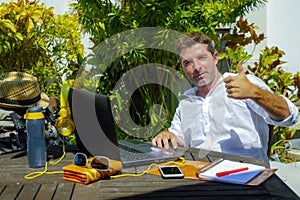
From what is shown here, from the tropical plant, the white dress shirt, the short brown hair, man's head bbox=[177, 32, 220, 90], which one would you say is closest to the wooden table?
the white dress shirt

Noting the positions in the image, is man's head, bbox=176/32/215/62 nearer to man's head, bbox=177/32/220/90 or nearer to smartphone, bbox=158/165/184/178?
man's head, bbox=177/32/220/90

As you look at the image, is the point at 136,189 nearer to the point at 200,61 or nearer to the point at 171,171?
the point at 171,171

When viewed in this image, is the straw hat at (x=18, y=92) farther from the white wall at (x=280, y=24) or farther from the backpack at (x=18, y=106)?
the white wall at (x=280, y=24)

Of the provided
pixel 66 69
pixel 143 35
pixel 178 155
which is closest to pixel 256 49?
pixel 143 35

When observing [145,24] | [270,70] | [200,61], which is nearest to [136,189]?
[200,61]

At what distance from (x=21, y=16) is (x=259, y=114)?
2.58 meters

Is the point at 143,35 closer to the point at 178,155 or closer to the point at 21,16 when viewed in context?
the point at 21,16

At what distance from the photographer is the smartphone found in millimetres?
1626

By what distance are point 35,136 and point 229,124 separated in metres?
1.02

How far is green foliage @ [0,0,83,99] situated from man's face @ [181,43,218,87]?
1850mm

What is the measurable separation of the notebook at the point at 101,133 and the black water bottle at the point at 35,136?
175 millimetres

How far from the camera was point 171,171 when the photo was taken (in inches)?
65.9

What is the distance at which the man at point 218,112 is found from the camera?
A: 202 cm

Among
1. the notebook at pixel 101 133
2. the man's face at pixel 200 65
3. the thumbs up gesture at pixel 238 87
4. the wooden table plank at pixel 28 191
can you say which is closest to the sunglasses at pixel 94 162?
the notebook at pixel 101 133
